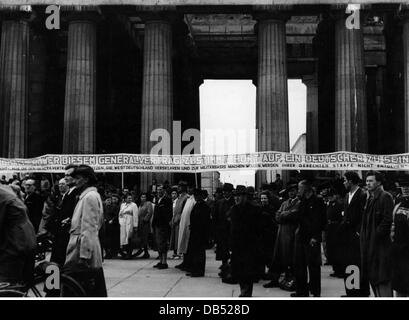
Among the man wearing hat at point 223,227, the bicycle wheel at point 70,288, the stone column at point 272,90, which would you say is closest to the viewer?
the bicycle wheel at point 70,288

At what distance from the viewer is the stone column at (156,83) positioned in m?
29.7

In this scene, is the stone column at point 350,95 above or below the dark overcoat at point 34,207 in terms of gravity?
above

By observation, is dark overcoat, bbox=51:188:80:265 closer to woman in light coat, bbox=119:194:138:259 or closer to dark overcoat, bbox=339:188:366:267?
dark overcoat, bbox=339:188:366:267

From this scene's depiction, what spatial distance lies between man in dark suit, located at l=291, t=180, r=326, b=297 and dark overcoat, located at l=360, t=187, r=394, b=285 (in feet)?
4.32

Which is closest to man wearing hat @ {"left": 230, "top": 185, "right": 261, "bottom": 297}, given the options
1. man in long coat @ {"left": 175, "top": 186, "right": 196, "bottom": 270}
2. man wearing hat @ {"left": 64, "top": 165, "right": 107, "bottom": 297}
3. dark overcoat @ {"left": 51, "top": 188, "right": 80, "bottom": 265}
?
dark overcoat @ {"left": 51, "top": 188, "right": 80, "bottom": 265}

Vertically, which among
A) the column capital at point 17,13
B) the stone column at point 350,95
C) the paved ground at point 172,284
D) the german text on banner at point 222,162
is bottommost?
the paved ground at point 172,284

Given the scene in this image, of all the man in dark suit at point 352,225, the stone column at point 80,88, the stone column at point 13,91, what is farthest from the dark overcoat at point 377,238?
the stone column at point 13,91

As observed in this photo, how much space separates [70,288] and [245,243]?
381 centimetres

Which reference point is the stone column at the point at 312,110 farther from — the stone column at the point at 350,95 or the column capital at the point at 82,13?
the column capital at the point at 82,13

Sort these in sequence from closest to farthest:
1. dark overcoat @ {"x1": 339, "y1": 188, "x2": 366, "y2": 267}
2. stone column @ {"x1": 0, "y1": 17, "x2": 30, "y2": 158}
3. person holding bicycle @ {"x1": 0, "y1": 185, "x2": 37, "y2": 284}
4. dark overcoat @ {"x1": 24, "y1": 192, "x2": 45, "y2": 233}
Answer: person holding bicycle @ {"x1": 0, "y1": 185, "x2": 37, "y2": 284}, dark overcoat @ {"x1": 339, "y1": 188, "x2": 366, "y2": 267}, dark overcoat @ {"x1": 24, "y1": 192, "x2": 45, "y2": 233}, stone column @ {"x1": 0, "y1": 17, "x2": 30, "y2": 158}

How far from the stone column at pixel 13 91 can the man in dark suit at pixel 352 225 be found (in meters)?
20.9

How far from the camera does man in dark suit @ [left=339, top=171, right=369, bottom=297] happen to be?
10406 millimetres

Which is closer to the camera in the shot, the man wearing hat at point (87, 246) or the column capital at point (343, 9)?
the man wearing hat at point (87, 246)
